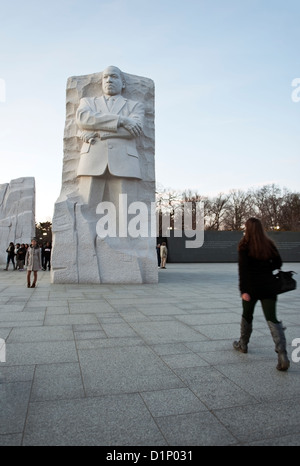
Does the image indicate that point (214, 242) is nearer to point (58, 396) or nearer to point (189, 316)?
point (189, 316)

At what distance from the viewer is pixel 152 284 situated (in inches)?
381

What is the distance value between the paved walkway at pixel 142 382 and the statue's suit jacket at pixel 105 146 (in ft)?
16.2

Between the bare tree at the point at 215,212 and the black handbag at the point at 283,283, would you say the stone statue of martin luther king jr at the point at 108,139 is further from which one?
the bare tree at the point at 215,212

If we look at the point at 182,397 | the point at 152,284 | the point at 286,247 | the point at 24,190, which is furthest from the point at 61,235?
the point at 286,247

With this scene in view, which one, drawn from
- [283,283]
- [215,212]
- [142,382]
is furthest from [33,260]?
[215,212]

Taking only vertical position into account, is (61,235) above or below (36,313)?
above

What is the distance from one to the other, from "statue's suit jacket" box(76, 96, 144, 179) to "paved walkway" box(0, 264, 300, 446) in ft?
16.2

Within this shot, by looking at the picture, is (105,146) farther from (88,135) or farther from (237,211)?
(237,211)

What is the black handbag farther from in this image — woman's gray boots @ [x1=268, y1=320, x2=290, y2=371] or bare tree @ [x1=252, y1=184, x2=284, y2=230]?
bare tree @ [x1=252, y1=184, x2=284, y2=230]

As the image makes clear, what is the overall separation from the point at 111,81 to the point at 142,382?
8.85m

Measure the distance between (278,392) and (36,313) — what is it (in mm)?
3864

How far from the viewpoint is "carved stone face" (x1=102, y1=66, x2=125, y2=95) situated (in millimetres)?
9852

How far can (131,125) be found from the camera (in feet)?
30.9

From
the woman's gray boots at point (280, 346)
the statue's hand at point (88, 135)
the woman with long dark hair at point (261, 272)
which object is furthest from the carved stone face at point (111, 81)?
the woman's gray boots at point (280, 346)
